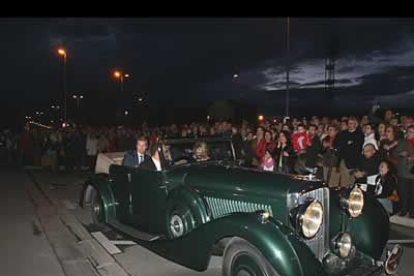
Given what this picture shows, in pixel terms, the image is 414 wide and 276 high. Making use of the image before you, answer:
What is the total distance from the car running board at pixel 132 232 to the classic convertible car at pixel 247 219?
16mm

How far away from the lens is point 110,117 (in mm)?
54406

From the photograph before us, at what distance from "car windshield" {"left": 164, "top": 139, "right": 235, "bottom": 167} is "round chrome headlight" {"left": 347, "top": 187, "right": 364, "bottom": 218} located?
1.95m

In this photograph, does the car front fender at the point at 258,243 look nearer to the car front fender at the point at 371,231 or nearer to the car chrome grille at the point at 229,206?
the car chrome grille at the point at 229,206

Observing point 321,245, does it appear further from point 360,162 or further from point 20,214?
point 20,214

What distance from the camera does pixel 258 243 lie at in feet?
12.2

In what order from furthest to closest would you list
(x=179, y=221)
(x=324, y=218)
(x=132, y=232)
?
(x=132, y=232)
(x=179, y=221)
(x=324, y=218)

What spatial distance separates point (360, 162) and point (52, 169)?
475 inches

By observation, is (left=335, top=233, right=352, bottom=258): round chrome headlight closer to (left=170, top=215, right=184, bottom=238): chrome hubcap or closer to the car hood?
the car hood

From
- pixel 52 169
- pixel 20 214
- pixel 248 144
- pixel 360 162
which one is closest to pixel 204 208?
pixel 360 162

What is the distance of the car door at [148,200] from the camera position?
5.32 m

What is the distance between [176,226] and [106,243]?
1712 mm

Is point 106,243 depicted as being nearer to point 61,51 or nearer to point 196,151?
point 196,151

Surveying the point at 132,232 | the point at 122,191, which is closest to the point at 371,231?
the point at 132,232

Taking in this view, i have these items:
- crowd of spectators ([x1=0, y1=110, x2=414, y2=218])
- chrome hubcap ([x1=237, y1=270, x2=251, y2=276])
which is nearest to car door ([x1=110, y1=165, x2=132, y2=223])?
crowd of spectators ([x1=0, y1=110, x2=414, y2=218])
